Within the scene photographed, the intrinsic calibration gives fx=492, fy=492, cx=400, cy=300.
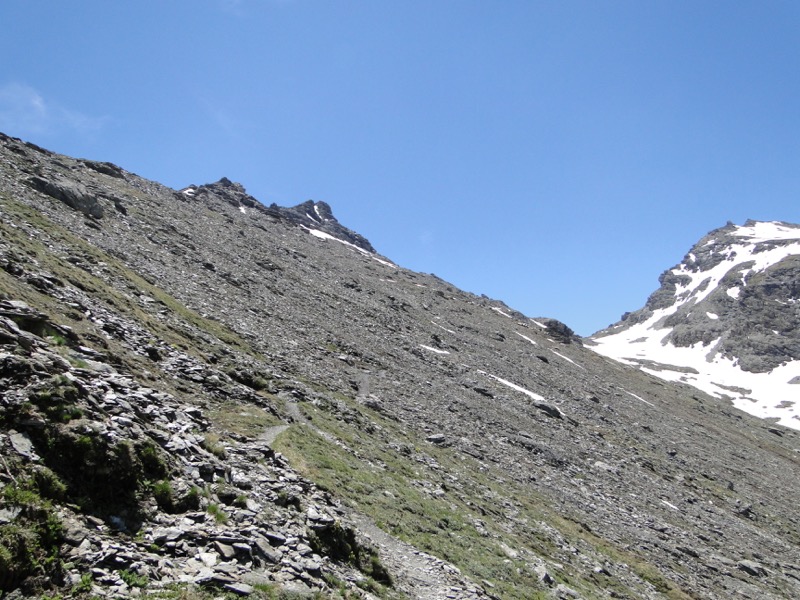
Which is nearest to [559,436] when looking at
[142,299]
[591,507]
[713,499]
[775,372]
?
[591,507]

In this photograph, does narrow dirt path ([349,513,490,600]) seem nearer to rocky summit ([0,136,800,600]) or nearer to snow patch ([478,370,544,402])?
rocky summit ([0,136,800,600])

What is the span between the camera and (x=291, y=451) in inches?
832

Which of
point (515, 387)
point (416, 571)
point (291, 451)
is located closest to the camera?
point (416, 571)

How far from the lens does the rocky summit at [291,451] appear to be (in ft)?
35.6

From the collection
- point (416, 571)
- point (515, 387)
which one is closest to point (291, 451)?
point (416, 571)

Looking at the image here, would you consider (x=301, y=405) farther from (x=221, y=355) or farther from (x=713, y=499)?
(x=713, y=499)

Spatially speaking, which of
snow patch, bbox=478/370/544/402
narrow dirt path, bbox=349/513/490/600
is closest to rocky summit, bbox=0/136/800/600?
narrow dirt path, bbox=349/513/490/600

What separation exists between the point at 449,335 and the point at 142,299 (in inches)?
1970

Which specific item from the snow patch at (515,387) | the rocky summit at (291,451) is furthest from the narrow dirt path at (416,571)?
the snow patch at (515,387)

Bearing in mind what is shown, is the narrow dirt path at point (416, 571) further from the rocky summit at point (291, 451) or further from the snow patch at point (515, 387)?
the snow patch at point (515, 387)

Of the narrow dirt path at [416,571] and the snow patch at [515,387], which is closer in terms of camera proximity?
the narrow dirt path at [416,571]

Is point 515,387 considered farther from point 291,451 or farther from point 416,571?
point 416,571

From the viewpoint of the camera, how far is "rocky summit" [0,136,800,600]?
1086 cm

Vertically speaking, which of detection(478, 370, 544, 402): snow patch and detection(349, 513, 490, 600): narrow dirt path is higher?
detection(478, 370, 544, 402): snow patch
